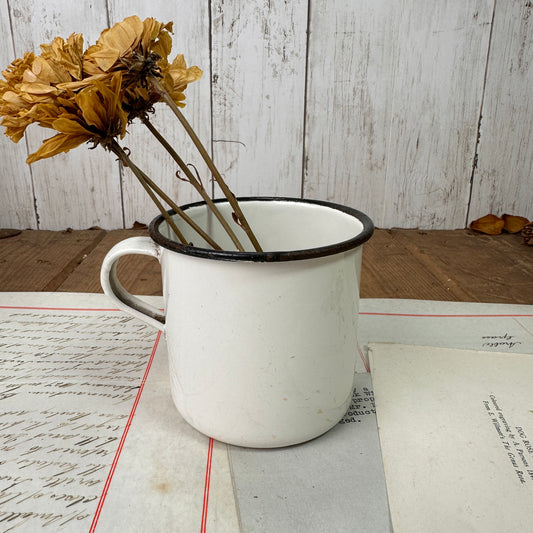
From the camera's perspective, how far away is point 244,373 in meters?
0.32

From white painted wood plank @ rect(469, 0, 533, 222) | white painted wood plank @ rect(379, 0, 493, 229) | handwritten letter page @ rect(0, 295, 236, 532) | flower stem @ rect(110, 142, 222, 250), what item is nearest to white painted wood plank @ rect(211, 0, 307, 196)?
white painted wood plank @ rect(379, 0, 493, 229)

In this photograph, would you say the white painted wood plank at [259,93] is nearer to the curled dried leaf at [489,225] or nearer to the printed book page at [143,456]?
the curled dried leaf at [489,225]

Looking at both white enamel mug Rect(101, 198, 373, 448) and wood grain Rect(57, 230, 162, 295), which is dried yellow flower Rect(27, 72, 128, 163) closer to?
white enamel mug Rect(101, 198, 373, 448)

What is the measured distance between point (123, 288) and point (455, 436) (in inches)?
10.2

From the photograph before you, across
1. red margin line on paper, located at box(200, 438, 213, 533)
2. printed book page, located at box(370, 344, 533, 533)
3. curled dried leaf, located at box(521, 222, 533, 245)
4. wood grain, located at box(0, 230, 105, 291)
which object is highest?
curled dried leaf, located at box(521, 222, 533, 245)

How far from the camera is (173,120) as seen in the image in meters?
0.82

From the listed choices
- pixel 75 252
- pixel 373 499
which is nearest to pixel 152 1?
pixel 75 252

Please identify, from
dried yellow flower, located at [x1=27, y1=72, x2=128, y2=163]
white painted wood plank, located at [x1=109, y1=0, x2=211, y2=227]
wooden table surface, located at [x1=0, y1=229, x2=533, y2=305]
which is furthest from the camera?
white painted wood plank, located at [x1=109, y1=0, x2=211, y2=227]

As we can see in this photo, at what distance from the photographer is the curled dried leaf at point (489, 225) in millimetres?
853

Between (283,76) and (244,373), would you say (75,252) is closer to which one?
(283,76)

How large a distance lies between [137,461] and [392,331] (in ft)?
0.92

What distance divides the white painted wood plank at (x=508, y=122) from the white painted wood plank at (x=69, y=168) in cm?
Answer: 59

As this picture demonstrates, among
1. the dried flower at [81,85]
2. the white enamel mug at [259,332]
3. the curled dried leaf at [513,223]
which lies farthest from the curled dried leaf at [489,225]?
the dried flower at [81,85]

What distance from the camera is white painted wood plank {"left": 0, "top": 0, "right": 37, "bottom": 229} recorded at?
0.84 m
